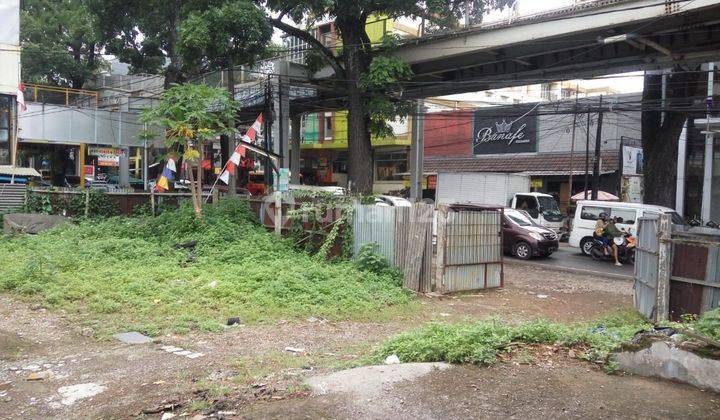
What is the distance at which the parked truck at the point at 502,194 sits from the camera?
2281 centimetres

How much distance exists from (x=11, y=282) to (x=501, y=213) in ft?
32.9

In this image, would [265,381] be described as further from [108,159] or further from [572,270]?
[108,159]

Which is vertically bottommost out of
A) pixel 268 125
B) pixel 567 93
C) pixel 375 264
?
pixel 375 264

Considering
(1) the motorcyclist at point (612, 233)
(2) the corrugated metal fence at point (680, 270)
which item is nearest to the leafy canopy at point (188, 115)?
(2) the corrugated metal fence at point (680, 270)

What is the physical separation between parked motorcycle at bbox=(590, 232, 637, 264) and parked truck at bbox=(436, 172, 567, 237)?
3366mm

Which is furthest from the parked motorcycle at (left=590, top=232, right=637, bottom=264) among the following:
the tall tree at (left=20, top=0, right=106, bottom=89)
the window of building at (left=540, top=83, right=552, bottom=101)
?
the window of building at (left=540, top=83, right=552, bottom=101)

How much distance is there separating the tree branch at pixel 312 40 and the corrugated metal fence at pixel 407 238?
33.2 feet

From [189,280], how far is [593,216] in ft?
46.3

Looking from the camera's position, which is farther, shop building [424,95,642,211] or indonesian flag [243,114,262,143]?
shop building [424,95,642,211]

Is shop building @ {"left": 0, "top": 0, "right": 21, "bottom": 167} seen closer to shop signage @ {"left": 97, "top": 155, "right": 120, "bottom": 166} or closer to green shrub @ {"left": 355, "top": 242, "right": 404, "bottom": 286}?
shop signage @ {"left": 97, "top": 155, "right": 120, "bottom": 166}

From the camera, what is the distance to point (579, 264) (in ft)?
57.4

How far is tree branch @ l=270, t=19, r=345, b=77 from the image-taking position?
64.0 ft

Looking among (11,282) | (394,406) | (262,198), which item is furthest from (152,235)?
(394,406)

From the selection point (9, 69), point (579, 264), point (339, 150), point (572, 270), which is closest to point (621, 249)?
point (579, 264)
